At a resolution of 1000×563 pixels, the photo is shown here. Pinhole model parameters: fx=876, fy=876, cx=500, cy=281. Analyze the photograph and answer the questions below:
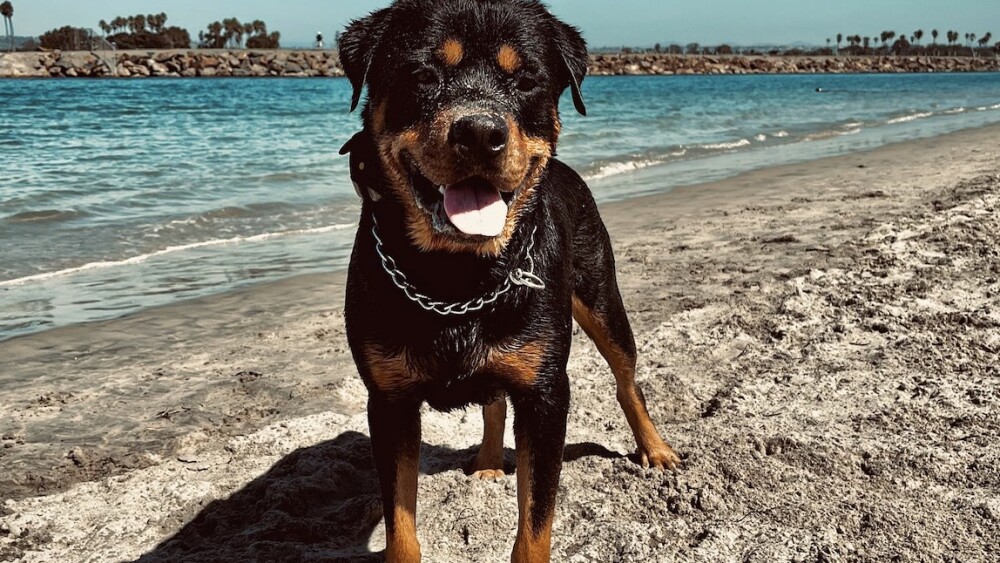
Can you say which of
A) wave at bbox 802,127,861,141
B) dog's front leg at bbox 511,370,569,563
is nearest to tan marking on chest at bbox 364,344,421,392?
dog's front leg at bbox 511,370,569,563

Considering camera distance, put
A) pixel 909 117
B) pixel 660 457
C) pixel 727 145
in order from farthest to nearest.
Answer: pixel 909 117
pixel 727 145
pixel 660 457

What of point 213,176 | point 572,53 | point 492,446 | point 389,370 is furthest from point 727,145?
point 389,370

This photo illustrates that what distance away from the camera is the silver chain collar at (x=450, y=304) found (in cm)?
277

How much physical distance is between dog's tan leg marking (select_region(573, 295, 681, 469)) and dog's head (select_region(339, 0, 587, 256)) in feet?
3.38

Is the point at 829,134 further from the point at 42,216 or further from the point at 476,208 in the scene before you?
the point at 476,208

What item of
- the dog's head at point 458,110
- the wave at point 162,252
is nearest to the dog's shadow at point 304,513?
the dog's head at point 458,110

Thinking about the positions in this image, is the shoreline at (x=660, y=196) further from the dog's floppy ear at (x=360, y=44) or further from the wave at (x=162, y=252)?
the dog's floppy ear at (x=360, y=44)

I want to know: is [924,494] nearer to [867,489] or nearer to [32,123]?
[867,489]

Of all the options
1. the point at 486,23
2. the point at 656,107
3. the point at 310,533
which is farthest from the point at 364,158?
the point at 656,107

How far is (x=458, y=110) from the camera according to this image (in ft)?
8.61

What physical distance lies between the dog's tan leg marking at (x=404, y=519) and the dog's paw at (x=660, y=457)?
133cm

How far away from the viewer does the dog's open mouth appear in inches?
105

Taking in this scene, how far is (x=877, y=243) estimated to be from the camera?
6.84 meters

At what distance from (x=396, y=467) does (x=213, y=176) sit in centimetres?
1104
